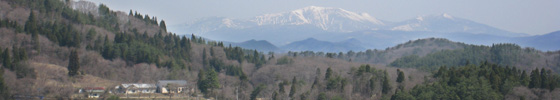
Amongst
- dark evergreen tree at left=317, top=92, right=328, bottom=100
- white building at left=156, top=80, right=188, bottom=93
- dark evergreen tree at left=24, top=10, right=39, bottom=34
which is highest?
dark evergreen tree at left=24, top=10, right=39, bottom=34

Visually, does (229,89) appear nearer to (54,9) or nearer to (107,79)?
(107,79)

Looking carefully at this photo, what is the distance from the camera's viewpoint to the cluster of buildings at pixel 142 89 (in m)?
32.3

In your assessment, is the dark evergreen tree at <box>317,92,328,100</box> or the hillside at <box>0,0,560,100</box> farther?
the dark evergreen tree at <box>317,92,328,100</box>

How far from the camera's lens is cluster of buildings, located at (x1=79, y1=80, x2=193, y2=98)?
106ft

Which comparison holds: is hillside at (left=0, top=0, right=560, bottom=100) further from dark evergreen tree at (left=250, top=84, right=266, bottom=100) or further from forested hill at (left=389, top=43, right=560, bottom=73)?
forested hill at (left=389, top=43, right=560, bottom=73)

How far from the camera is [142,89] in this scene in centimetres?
3631

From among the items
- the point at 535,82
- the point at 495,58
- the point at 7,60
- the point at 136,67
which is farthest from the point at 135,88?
the point at 495,58

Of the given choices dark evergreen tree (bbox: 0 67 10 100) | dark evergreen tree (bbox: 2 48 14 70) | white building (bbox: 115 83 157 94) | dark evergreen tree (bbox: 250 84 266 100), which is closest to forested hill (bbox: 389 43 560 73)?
dark evergreen tree (bbox: 250 84 266 100)

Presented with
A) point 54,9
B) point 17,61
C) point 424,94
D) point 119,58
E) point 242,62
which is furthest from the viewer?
point 242,62

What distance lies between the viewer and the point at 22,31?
39.8 m

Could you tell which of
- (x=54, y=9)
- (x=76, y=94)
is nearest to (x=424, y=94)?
(x=76, y=94)

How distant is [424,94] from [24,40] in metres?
26.5

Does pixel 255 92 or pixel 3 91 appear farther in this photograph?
pixel 255 92

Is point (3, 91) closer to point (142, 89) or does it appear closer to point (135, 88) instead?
point (135, 88)
